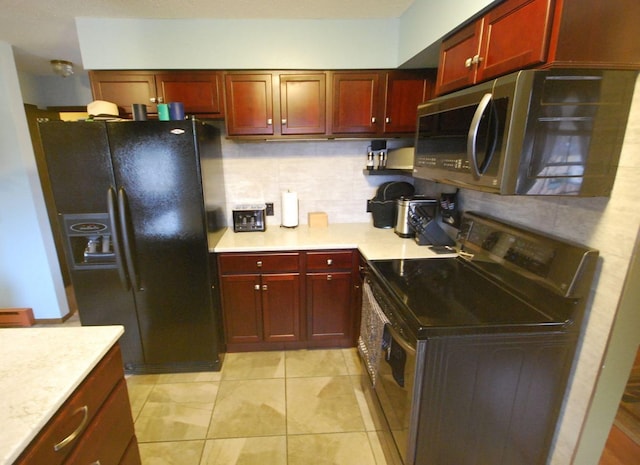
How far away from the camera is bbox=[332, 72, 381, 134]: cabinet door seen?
2254 millimetres

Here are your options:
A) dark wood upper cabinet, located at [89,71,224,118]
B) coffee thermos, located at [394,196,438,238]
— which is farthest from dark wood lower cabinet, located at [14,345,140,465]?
coffee thermos, located at [394,196,438,238]

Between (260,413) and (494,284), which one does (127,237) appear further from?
(494,284)

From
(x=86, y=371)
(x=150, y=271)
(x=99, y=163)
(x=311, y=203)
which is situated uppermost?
(x=99, y=163)

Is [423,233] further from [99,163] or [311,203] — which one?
[99,163]

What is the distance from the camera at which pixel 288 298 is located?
2.32 metres

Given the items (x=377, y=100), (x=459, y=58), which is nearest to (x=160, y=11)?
(x=377, y=100)

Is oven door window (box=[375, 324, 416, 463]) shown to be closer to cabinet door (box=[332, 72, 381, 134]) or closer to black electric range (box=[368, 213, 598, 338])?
black electric range (box=[368, 213, 598, 338])

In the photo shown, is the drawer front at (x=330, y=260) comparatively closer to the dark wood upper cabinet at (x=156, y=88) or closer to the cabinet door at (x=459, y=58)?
the cabinet door at (x=459, y=58)

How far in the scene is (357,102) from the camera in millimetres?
2287

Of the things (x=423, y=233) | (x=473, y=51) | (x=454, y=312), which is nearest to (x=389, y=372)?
(x=454, y=312)

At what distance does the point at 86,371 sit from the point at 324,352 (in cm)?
181

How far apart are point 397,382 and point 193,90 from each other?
224 centimetres

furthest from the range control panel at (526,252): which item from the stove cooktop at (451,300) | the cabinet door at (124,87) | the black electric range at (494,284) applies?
the cabinet door at (124,87)

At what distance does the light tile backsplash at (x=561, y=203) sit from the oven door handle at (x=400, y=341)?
68 centimetres
